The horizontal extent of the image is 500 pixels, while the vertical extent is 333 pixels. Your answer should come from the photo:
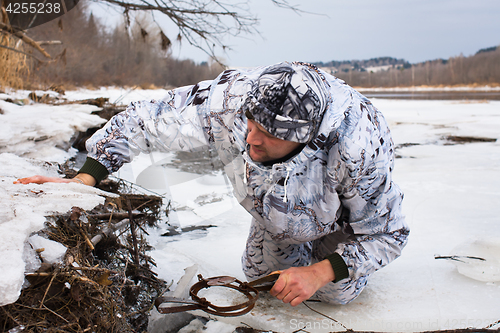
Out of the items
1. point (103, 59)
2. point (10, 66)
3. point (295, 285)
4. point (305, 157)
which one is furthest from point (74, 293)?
point (103, 59)

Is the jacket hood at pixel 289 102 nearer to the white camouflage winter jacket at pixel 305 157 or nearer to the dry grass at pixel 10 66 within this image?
the white camouflage winter jacket at pixel 305 157

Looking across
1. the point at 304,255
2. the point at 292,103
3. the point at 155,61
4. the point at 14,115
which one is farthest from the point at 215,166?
the point at 155,61

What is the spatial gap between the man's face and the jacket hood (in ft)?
0.16

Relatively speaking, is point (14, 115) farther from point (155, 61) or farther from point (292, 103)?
point (155, 61)

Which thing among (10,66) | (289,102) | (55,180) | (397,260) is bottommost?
(397,260)

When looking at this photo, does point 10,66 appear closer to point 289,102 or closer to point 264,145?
point 264,145

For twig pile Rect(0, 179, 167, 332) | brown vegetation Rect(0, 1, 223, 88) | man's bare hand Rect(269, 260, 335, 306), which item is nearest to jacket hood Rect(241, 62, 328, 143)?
man's bare hand Rect(269, 260, 335, 306)

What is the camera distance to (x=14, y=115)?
3.47 metres

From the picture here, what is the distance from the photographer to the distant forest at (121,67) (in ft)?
44.4

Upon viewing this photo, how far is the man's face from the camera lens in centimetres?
122

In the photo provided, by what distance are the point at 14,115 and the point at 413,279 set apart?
3.60 meters

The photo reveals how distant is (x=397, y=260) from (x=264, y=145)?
1282 millimetres

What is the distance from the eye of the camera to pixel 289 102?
44.7 inches

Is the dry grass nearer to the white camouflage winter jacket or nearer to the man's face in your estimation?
the white camouflage winter jacket
